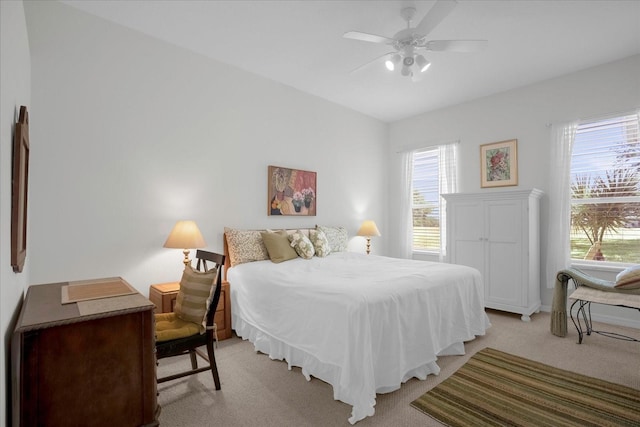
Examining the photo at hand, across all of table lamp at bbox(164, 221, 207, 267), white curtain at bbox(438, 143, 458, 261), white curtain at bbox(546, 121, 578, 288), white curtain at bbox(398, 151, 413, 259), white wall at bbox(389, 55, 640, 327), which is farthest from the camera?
white curtain at bbox(398, 151, 413, 259)

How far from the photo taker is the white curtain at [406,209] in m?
5.40

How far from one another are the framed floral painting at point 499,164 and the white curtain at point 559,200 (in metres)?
0.43

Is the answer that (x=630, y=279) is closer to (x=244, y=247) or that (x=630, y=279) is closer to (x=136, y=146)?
(x=244, y=247)

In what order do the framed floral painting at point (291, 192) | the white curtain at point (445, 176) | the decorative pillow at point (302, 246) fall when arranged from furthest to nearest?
1. the white curtain at point (445, 176)
2. the framed floral painting at point (291, 192)
3. the decorative pillow at point (302, 246)

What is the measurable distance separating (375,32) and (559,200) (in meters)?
3.00

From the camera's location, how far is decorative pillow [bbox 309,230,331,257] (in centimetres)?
389

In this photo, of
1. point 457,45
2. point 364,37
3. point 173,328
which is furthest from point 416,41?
point 173,328

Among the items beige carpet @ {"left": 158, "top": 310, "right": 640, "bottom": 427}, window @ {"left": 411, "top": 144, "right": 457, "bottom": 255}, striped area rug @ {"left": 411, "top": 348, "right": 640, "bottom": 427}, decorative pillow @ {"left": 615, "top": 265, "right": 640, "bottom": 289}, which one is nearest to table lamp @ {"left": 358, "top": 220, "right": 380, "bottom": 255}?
window @ {"left": 411, "top": 144, "right": 457, "bottom": 255}

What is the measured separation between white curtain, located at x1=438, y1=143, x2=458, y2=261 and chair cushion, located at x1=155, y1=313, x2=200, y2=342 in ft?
12.7

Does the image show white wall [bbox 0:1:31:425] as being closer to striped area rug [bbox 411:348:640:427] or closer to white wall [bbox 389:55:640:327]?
striped area rug [bbox 411:348:640:427]

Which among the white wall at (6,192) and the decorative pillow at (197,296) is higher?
the white wall at (6,192)

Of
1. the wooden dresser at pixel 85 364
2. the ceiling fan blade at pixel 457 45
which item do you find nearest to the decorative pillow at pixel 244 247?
the wooden dresser at pixel 85 364

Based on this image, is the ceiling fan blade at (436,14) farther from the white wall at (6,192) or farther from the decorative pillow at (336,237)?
the decorative pillow at (336,237)

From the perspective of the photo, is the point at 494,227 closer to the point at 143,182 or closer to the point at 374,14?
the point at 374,14
